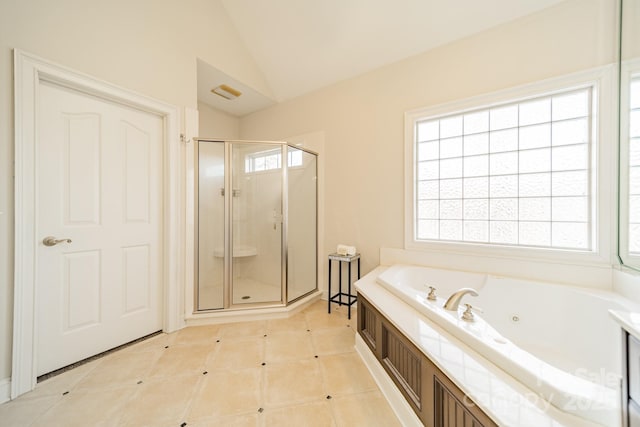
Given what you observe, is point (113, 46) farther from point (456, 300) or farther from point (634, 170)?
point (634, 170)

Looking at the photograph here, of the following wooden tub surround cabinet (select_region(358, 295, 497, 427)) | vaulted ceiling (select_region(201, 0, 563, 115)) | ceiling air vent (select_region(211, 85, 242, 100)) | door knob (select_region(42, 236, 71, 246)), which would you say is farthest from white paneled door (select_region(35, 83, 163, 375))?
wooden tub surround cabinet (select_region(358, 295, 497, 427))

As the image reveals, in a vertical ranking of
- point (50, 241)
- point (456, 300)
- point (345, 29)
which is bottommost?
point (456, 300)

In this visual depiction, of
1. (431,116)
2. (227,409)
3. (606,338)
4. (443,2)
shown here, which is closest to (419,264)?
(606,338)

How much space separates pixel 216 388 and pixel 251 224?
4.84 feet

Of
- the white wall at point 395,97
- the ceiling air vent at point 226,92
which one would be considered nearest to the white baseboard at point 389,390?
the white wall at point 395,97

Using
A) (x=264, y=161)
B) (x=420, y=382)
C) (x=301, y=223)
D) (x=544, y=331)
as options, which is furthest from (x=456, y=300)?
(x=264, y=161)

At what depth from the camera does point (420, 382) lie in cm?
107

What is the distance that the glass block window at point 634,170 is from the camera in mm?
1300

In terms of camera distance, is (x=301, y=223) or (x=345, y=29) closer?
(x=345, y=29)

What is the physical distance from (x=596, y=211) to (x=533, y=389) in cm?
164

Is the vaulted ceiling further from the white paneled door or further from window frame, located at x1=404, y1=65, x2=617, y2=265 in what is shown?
the white paneled door

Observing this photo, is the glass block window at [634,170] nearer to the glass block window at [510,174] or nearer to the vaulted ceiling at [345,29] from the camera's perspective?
the glass block window at [510,174]

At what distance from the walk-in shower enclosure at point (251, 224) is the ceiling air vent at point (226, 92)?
97 centimetres

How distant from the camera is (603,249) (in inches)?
64.2
